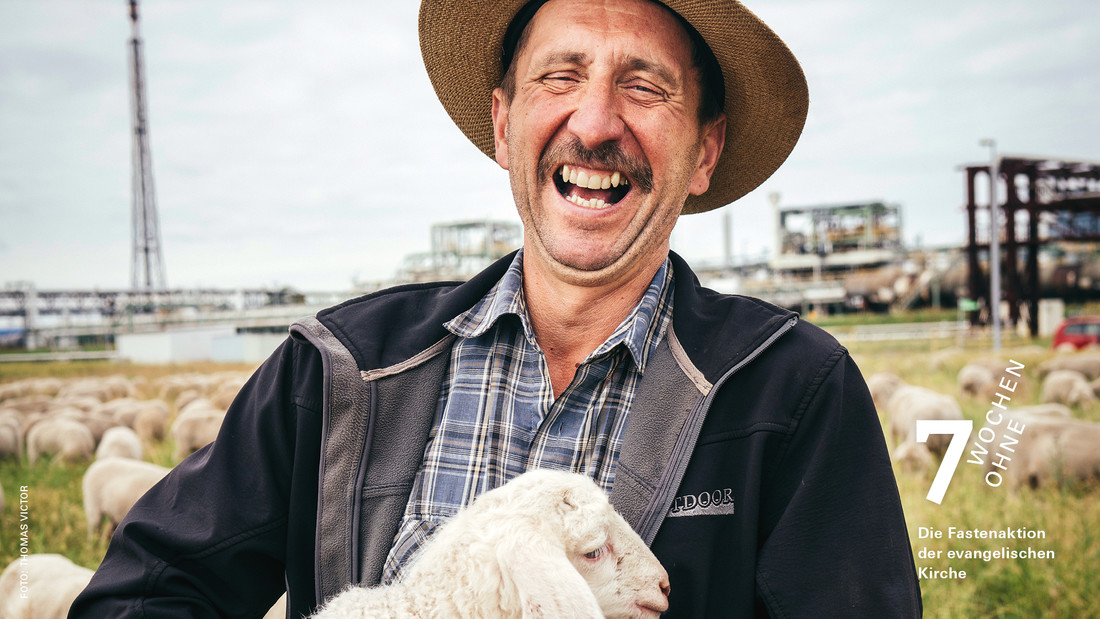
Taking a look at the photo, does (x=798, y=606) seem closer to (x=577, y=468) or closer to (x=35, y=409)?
(x=577, y=468)

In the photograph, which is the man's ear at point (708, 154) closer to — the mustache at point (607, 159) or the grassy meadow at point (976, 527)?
the mustache at point (607, 159)

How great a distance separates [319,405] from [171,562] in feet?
1.81

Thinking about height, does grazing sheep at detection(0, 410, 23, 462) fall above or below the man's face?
below

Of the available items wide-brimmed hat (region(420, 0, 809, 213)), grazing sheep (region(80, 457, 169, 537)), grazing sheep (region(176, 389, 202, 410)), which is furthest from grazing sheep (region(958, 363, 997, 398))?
grazing sheep (region(176, 389, 202, 410))

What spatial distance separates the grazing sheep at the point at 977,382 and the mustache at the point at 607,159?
1104 centimetres

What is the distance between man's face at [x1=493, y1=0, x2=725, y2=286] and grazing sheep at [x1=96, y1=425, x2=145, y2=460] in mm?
7248

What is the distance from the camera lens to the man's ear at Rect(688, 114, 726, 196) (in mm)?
2498

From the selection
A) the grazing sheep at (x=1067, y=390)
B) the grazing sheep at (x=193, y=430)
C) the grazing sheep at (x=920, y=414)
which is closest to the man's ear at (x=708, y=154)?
the grazing sheep at (x=920, y=414)

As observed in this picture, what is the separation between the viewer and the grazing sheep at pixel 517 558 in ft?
5.91

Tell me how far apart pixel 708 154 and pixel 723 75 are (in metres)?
0.28

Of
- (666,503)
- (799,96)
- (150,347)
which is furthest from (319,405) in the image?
(150,347)

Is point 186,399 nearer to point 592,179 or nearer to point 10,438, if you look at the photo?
point 10,438

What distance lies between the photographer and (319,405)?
2037 millimetres

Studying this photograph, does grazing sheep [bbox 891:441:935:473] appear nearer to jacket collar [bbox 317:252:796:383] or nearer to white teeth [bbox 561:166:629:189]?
jacket collar [bbox 317:252:796:383]
